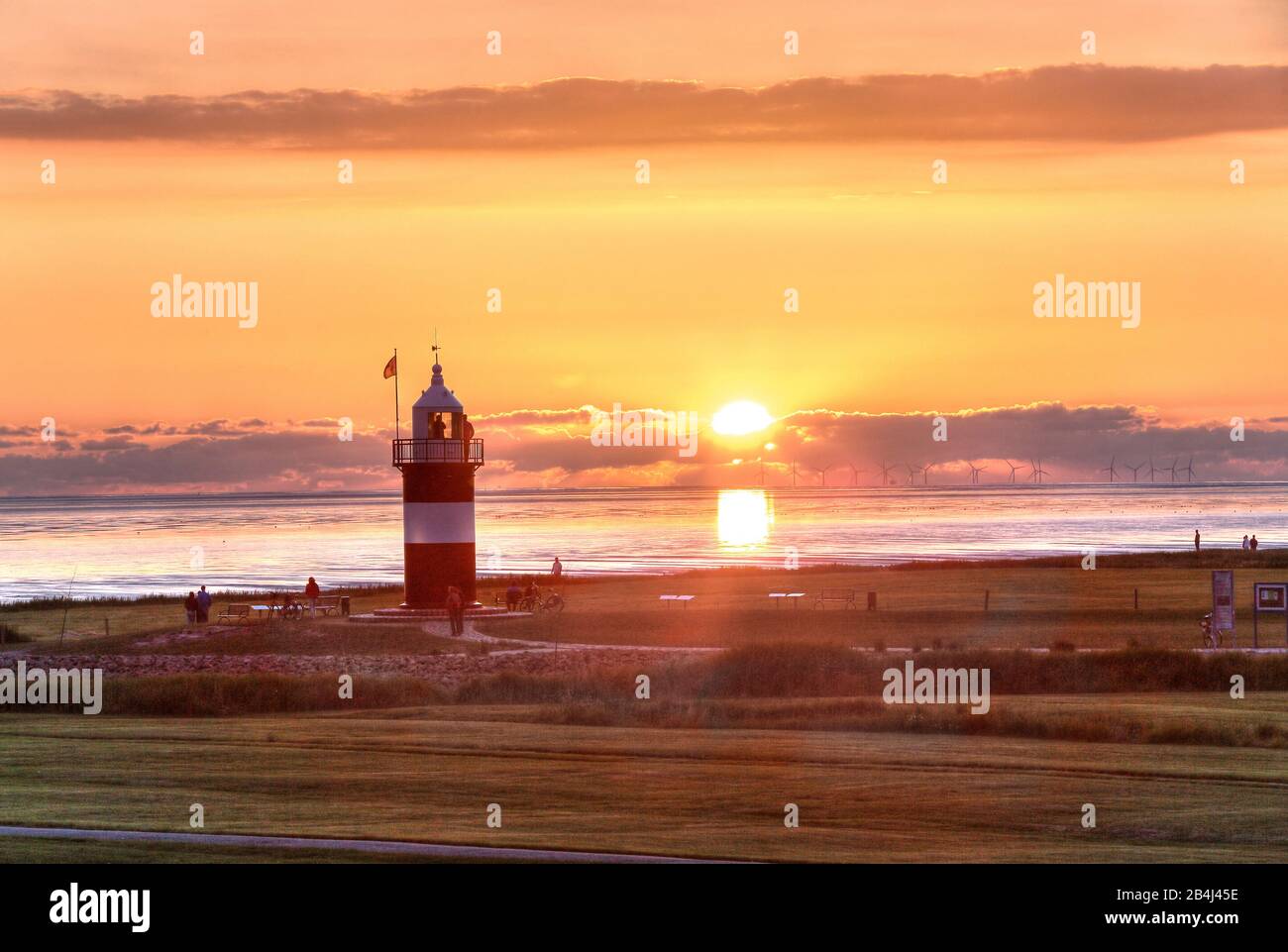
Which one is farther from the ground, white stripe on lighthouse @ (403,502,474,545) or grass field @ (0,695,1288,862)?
white stripe on lighthouse @ (403,502,474,545)

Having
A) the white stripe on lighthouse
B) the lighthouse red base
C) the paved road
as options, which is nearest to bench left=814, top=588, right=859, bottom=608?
the lighthouse red base

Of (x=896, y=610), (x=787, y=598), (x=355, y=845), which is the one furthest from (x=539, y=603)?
(x=355, y=845)

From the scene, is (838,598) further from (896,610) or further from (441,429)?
(441,429)

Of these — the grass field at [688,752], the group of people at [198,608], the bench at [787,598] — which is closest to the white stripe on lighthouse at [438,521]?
the grass field at [688,752]

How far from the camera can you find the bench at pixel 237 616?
172 ft

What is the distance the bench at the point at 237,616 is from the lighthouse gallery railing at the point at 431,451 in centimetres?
732

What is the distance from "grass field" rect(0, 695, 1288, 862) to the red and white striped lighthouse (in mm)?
26586

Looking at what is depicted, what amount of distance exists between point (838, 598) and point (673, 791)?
39.6m

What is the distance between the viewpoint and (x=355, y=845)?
15.9 m

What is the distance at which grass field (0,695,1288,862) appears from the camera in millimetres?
16891

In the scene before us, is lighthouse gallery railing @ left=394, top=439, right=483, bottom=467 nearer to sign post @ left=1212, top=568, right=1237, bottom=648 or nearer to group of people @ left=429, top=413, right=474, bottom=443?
group of people @ left=429, top=413, right=474, bottom=443
